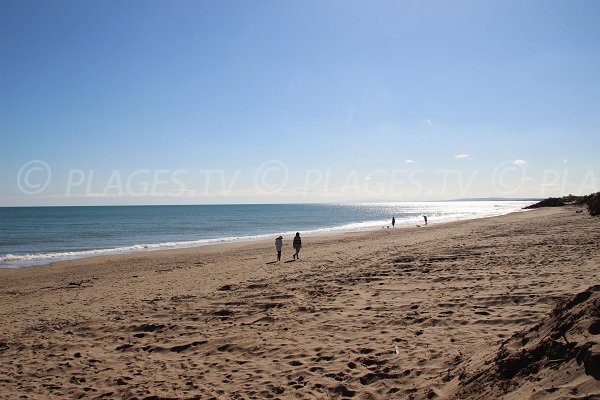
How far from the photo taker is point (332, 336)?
24.5ft

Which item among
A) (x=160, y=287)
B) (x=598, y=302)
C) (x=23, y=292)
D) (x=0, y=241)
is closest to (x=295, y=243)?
(x=160, y=287)

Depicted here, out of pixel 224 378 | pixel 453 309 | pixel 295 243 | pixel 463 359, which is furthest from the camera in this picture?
pixel 295 243

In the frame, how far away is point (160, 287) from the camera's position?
14742mm

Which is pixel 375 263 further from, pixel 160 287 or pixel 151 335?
pixel 151 335

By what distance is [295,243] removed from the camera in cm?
2256

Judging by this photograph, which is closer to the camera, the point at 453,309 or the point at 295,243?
the point at 453,309

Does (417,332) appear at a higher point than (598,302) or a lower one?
lower

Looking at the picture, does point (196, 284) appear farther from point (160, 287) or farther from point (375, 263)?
point (375, 263)

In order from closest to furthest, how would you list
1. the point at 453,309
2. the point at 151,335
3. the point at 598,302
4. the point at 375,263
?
the point at 598,302, the point at 453,309, the point at 151,335, the point at 375,263

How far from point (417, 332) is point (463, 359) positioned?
1.54m

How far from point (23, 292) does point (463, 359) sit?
17229mm

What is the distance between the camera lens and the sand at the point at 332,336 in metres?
4.53

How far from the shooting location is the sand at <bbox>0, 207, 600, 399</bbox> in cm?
453

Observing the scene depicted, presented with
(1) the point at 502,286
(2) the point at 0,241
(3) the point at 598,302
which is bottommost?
(2) the point at 0,241
